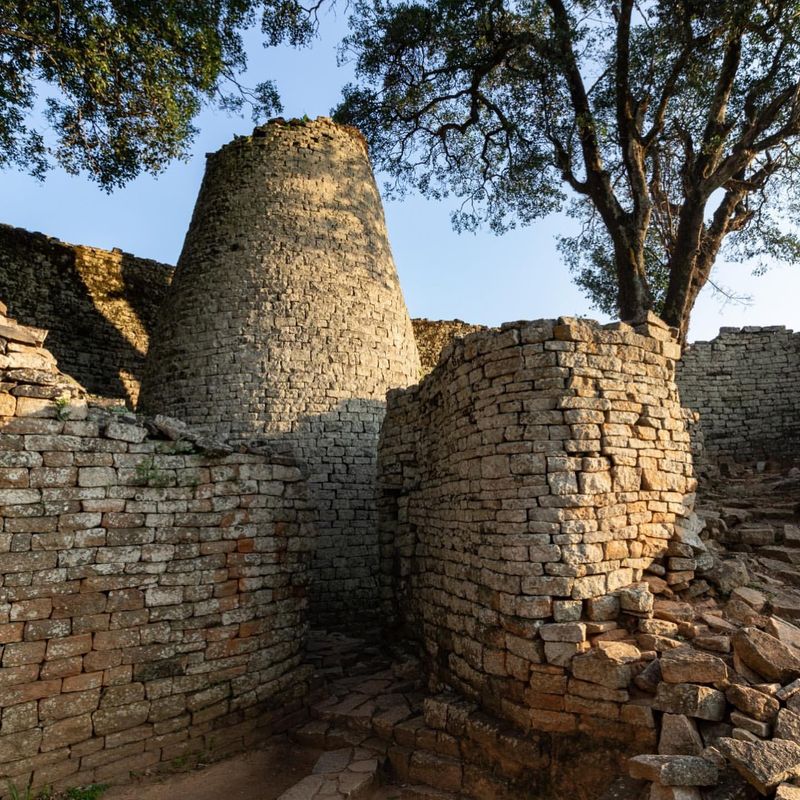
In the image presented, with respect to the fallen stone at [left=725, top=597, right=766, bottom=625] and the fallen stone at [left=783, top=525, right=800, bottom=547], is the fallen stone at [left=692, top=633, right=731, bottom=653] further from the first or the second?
the fallen stone at [left=783, top=525, right=800, bottom=547]

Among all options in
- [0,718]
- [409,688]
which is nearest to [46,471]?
[0,718]

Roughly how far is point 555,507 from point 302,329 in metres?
6.46

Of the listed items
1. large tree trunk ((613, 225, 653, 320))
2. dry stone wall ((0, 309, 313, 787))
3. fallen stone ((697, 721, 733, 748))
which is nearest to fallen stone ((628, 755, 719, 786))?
fallen stone ((697, 721, 733, 748))

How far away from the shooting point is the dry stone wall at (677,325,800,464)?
1173cm

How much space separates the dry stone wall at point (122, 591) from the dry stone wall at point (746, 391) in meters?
10.6

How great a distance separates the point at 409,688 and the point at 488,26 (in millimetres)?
11915

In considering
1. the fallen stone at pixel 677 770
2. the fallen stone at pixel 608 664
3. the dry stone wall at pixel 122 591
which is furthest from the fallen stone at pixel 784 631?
the dry stone wall at pixel 122 591

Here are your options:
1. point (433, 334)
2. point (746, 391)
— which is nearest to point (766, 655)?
point (746, 391)

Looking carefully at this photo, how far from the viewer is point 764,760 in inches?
120

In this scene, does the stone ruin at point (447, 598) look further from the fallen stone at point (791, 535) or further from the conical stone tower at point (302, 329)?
the conical stone tower at point (302, 329)

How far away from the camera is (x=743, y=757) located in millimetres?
3092

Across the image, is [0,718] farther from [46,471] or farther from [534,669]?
[534,669]

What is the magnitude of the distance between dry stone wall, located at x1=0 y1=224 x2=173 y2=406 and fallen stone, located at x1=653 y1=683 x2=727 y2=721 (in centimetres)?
1335

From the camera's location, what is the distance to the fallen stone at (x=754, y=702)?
342 centimetres
